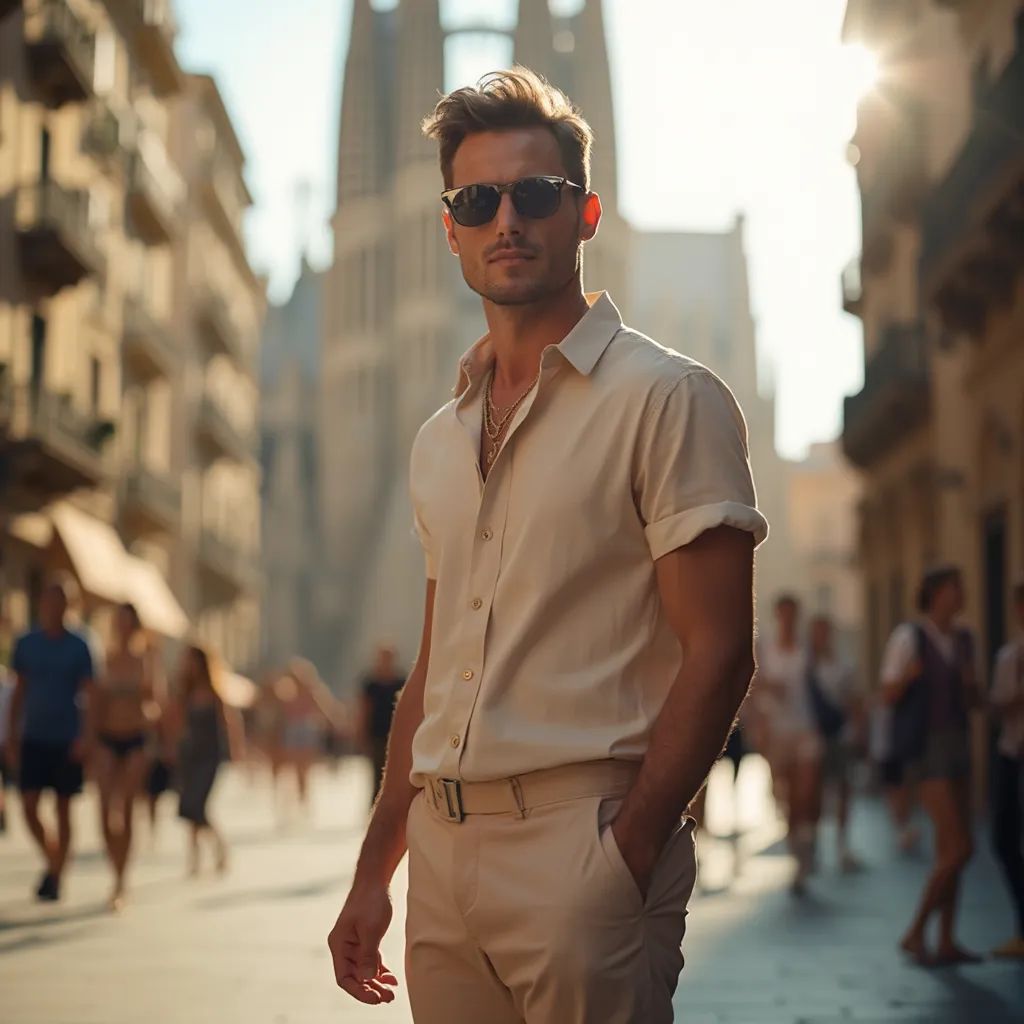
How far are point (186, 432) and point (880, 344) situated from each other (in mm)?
20453

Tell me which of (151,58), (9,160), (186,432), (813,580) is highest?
(151,58)

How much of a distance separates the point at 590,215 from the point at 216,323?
142ft

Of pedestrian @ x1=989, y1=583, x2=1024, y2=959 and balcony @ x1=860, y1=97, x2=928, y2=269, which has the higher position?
balcony @ x1=860, y1=97, x2=928, y2=269

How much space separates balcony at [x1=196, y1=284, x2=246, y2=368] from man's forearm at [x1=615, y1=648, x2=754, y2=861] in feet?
140

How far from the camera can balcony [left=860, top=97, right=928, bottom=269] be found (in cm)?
2548

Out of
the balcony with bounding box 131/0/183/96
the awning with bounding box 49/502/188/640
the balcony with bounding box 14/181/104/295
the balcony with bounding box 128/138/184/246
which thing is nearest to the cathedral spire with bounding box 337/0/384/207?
the balcony with bounding box 131/0/183/96

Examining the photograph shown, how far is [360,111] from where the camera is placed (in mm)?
88000

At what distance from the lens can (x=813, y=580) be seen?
302ft

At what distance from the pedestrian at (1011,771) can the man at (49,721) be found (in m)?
5.10

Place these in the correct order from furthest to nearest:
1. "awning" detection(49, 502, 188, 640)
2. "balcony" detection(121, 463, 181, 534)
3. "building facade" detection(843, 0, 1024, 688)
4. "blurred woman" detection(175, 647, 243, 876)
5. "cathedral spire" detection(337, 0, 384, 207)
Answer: "cathedral spire" detection(337, 0, 384, 207), "balcony" detection(121, 463, 181, 534), "awning" detection(49, 502, 188, 640), "building facade" detection(843, 0, 1024, 688), "blurred woman" detection(175, 647, 243, 876)

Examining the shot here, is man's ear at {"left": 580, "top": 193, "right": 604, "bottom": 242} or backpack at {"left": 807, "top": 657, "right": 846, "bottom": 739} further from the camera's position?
backpack at {"left": 807, "top": 657, "right": 846, "bottom": 739}


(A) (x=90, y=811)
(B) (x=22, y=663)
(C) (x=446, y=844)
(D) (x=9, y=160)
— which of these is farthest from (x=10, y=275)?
(C) (x=446, y=844)

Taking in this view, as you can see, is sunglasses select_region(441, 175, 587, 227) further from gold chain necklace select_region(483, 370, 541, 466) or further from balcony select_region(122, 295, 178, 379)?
balcony select_region(122, 295, 178, 379)

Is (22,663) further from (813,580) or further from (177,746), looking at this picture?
(813,580)
